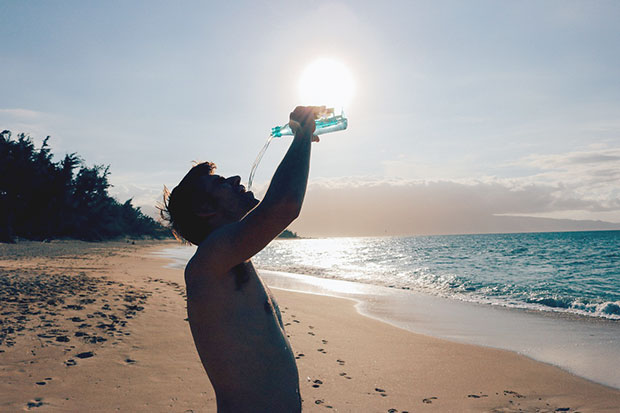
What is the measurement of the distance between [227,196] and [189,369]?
15.6ft

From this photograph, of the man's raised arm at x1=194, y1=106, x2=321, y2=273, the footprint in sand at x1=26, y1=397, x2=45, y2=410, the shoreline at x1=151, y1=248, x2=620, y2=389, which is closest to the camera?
the man's raised arm at x1=194, y1=106, x2=321, y2=273

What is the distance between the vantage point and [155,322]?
7.86 metres

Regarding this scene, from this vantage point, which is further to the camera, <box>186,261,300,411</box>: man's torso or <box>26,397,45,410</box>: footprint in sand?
<box>26,397,45,410</box>: footprint in sand

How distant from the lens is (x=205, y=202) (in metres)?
1.84

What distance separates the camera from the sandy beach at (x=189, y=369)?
16.0 ft

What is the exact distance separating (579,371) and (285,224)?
7637 mm

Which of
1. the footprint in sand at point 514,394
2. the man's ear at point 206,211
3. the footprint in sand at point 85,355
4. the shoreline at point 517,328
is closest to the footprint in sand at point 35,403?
the footprint in sand at point 85,355

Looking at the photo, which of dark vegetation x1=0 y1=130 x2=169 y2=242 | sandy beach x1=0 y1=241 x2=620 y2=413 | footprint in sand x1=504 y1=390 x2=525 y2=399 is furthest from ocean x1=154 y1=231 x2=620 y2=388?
dark vegetation x1=0 y1=130 x2=169 y2=242

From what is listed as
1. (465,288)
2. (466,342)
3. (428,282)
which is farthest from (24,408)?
(428,282)

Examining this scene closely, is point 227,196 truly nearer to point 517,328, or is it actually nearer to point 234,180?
point 234,180

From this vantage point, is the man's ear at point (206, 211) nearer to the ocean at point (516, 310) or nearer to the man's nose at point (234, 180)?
the man's nose at point (234, 180)

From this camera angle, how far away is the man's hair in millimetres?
1856

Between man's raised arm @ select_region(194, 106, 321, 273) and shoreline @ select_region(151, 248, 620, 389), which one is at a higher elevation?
man's raised arm @ select_region(194, 106, 321, 273)

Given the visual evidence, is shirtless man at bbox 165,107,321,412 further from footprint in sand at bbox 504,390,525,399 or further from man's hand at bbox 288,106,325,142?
footprint in sand at bbox 504,390,525,399
